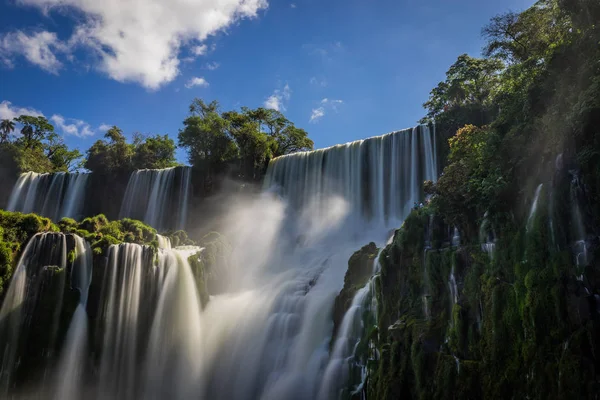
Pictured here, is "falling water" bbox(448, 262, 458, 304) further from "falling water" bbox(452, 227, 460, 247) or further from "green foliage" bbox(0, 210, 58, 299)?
"green foliage" bbox(0, 210, 58, 299)

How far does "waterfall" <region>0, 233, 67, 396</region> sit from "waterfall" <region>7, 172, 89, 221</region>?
20.7 m

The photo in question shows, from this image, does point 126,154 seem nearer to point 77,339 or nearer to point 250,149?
point 250,149

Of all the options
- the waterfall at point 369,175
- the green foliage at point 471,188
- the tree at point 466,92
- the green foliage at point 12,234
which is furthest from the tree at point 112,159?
the green foliage at point 471,188

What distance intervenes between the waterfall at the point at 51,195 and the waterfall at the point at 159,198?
14.7ft

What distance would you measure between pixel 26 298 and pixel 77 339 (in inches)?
102

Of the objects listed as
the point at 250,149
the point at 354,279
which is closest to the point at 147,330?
the point at 354,279

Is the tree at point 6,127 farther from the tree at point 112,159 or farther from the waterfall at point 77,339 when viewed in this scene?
the waterfall at point 77,339

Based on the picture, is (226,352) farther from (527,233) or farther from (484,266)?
(527,233)

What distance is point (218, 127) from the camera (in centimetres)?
3550

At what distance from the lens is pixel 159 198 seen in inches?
1385

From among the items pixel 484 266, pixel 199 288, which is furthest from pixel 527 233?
pixel 199 288

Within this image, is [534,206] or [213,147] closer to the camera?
[534,206]

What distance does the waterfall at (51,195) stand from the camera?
36.0 meters

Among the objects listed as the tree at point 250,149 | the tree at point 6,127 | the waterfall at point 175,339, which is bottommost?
the waterfall at point 175,339
